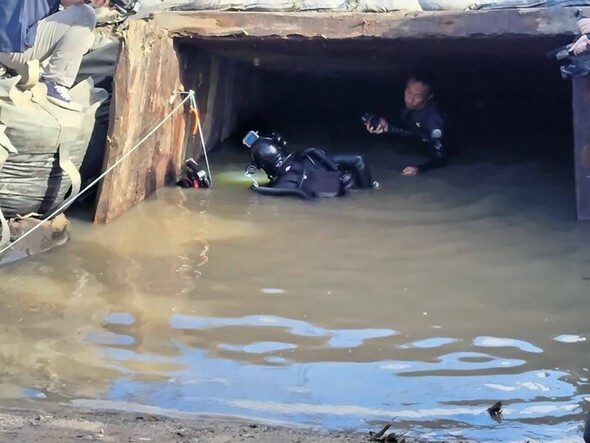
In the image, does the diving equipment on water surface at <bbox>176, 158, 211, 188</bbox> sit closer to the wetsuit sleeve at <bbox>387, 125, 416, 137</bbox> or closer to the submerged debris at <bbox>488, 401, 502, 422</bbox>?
the wetsuit sleeve at <bbox>387, 125, 416, 137</bbox>

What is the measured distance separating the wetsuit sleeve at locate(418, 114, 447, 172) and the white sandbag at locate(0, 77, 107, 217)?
9.05ft

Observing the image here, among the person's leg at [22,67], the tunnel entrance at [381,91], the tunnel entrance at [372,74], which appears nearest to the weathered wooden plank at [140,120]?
the tunnel entrance at [372,74]

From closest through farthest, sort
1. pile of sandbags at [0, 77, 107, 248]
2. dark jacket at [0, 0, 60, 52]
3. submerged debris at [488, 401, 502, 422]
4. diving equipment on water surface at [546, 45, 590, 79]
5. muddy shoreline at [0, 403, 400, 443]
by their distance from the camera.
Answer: muddy shoreline at [0, 403, 400, 443] < submerged debris at [488, 401, 502, 422] < dark jacket at [0, 0, 60, 52] < pile of sandbags at [0, 77, 107, 248] < diving equipment on water surface at [546, 45, 590, 79]

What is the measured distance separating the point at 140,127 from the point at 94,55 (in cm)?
74

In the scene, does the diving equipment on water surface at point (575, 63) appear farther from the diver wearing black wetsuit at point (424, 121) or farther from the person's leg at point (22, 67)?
the person's leg at point (22, 67)

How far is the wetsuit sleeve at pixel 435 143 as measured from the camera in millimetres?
6637

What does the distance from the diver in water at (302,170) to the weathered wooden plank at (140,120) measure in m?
0.60

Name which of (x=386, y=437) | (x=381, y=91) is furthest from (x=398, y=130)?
(x=386, y=437)

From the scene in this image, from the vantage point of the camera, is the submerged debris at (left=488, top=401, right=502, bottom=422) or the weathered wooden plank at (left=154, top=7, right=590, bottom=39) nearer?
the submerged debris at (left=488, top=401, right=502, bottom=422)

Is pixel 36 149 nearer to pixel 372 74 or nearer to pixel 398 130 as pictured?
pixel 398 130

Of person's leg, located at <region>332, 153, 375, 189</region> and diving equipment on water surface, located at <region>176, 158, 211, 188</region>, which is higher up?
person's leg, located at <region>332, 153, 375, 189</region>

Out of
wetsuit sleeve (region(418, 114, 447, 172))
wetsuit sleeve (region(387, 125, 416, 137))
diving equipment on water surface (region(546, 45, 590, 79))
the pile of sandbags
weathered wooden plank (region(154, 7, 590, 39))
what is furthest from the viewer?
wetsuit sleeve (region(387, 125, 416, 137))

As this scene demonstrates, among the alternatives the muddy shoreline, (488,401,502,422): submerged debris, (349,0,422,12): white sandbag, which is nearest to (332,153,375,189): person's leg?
(349,0,422,12): white sandbag

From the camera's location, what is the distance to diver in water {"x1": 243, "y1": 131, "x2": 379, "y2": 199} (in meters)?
5.89
